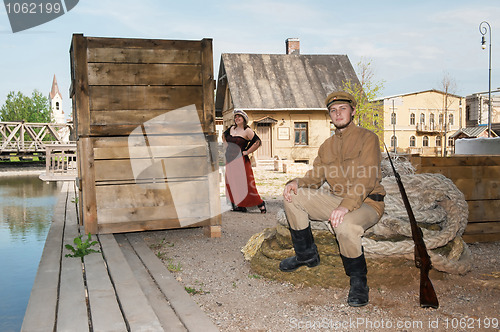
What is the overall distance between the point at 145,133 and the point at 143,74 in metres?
0.77

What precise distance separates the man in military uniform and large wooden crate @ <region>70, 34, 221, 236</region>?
7.30ft

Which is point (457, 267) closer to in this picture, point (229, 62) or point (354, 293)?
point (354, 293)

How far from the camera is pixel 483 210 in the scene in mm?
5793

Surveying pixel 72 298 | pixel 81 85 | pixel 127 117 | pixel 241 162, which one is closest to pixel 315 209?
pixel 72 298

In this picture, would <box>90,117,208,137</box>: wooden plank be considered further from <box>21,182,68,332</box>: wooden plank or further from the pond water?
the pond water

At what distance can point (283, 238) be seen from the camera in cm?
463

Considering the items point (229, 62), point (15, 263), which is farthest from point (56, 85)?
point (15, 263)

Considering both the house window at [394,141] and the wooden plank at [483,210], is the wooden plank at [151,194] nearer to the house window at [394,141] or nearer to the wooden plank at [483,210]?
the wooden plank at [483,210]

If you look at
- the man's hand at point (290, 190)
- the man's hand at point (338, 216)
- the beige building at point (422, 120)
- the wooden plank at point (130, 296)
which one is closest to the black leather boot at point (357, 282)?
the man's hand at point (338, 216)

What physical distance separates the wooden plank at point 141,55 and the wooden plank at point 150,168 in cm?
130

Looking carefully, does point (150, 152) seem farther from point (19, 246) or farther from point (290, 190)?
point (19, 246)

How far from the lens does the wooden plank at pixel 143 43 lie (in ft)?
18.8

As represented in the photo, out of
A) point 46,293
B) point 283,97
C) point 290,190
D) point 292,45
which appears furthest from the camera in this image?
point 292,45

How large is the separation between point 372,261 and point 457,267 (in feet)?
2.65
